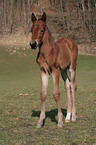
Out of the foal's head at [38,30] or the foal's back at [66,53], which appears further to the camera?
the foal's back at [66,53]

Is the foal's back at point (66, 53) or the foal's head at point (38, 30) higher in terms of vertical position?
the foal's head at point (38, 30)

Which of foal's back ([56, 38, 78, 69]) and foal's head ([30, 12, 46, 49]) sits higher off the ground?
foal's head ([30, 12, 46, 49])

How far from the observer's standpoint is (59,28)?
4797 cm

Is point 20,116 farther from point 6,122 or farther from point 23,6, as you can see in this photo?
point 23,6

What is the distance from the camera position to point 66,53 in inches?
323

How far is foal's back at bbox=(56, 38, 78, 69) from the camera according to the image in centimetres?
783

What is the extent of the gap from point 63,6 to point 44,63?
49189 mm

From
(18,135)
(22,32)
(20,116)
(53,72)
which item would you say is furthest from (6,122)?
(22,32)

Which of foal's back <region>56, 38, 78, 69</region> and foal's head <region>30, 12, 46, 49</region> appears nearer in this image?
foal's head <region>30, 12, 46, 49</region>

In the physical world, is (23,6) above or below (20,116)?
above

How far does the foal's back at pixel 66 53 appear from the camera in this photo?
783 cm

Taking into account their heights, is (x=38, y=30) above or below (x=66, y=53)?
above

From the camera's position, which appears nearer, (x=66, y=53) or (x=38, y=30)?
(x=38, y=30)

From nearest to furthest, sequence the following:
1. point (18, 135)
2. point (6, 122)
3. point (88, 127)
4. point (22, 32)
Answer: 1. point (18, 135)
2. point (88, 127)
3. point (6, 122)
4. point (22, 32)
